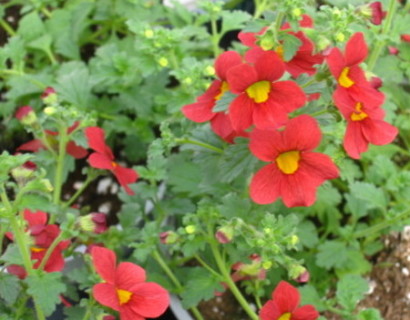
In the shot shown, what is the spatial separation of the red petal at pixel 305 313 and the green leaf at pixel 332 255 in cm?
38

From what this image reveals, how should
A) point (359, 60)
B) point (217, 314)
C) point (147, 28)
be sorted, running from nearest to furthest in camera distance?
point (359, 60), point (147, 28), point (217, 314)

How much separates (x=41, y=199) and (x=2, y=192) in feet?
0.22

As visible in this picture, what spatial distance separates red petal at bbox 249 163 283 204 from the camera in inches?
38.5

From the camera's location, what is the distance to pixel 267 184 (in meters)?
0.99

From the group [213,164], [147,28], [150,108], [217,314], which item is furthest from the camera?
[150,108]

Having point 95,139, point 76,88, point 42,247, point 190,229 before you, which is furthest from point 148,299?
point 76,88

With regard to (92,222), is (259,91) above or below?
above

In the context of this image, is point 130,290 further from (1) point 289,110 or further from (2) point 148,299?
(1) point 289,110

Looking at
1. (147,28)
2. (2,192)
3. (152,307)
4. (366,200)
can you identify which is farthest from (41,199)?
(366,200)

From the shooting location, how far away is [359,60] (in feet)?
3.06

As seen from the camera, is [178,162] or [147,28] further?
[178,162]

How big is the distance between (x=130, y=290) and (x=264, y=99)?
0.40 meters

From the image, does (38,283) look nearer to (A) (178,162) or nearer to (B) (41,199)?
(B) (41,199)

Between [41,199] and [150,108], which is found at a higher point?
[41,199]
